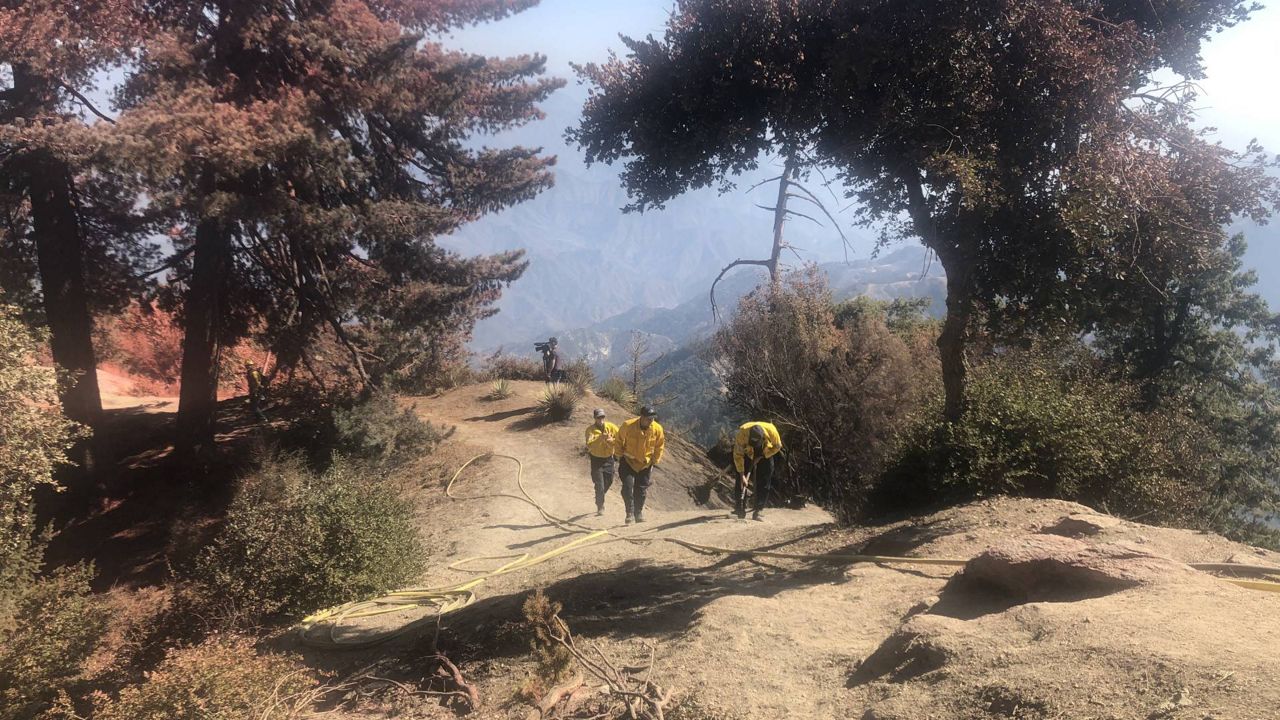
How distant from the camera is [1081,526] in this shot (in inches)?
191

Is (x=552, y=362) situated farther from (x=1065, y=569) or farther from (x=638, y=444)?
(x=1065, y=569)

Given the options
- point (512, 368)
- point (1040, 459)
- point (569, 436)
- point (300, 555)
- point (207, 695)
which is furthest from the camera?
point (512, 368)

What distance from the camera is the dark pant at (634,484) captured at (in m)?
9.12

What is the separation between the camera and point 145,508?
35.5 feet

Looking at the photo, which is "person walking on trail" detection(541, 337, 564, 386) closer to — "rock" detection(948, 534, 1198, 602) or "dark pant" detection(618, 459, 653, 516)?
"dark pant" detection(618, 459, 653, 516)

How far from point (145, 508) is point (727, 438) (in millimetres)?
13197

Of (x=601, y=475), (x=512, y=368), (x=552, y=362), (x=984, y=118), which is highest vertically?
(x=984, y=118)

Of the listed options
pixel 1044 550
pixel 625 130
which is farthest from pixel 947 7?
pixel 1044 550

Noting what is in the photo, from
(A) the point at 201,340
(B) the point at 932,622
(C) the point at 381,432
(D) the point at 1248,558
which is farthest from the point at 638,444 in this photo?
(A) the point at 201,340

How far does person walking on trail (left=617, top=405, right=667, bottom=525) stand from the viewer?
8938 mm

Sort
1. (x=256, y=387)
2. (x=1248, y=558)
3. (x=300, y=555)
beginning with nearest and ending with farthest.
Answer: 1. (x=1248, y=558)
2. (x=300, y=555)
3. (x=256, y=387)

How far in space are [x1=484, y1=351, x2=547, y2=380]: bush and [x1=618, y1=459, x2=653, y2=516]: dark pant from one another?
11.8 metres

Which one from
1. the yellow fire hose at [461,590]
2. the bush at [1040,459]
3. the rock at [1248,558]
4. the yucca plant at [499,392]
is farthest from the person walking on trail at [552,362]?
the rock at [1248,558]

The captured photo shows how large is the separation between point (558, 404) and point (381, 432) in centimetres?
528
